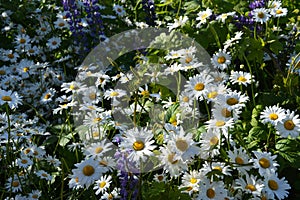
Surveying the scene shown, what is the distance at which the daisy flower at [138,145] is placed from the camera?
1.60m

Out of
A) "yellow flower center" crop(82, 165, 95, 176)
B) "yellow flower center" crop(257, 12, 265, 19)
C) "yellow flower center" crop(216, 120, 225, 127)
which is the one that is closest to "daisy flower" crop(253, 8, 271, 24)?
"yellow flower center" crop(257, 12, 265, 19)

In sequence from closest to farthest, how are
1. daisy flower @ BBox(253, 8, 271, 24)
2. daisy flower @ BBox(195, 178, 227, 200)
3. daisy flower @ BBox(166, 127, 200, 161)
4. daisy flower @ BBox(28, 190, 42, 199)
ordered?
daisy flower @ BBox(166, 127, 200, 161)
daisy flower @ BBox(195, 178, 227, 200)
daisy flower @ BBox(28, 190, 42, 199)
daisy flower @ BBox(253, 8, 271, 24)

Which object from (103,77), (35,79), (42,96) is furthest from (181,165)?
(35,79)

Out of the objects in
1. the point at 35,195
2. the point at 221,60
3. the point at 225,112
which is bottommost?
the point at 35,195

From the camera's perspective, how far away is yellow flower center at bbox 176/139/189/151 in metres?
1.61

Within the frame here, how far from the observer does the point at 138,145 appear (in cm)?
163

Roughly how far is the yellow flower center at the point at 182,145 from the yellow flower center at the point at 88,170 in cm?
29

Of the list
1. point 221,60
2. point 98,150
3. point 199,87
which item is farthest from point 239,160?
point 221,60

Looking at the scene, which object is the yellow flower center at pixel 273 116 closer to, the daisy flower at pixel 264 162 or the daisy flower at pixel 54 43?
the daisy flower at pixel 264 162

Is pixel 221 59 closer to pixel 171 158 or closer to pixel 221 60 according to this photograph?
pixel 221 60

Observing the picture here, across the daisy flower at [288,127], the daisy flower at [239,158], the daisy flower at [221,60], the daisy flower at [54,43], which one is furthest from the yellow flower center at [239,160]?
the daisy flower at [54,43]

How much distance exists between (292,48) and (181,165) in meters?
1.62

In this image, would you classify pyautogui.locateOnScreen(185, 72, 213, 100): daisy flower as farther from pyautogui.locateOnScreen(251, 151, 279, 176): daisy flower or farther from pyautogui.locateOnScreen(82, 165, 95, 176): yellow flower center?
pyautogui.locateOnScreen(82, 165, 95, 176): yellow flower center

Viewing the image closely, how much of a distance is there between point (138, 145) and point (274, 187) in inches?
21.4
